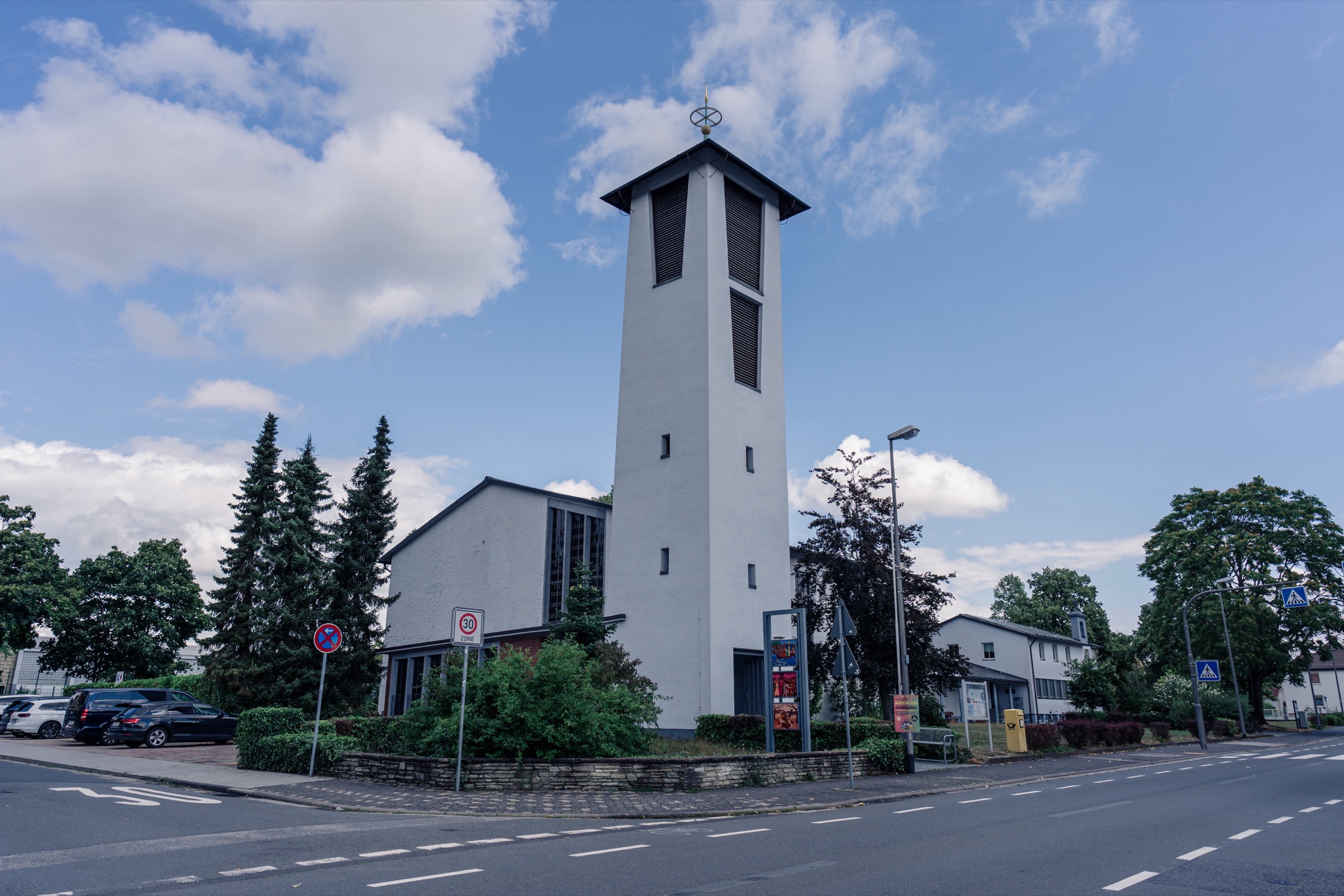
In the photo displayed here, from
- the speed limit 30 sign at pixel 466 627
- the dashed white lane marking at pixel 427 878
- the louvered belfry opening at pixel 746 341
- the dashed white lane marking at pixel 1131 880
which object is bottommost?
the dashed white lane marking at pixel 1131 880

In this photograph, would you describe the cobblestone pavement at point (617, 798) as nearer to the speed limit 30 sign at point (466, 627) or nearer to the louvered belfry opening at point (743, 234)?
the speed limit 30 sign at point (466, 627)

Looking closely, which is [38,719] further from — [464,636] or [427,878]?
[427,878]

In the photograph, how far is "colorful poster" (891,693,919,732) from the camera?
794 inches

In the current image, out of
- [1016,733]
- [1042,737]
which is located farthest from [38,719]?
[1042,737]

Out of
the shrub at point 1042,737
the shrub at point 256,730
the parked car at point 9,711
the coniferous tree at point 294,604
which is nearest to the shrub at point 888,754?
the shrub at point 1042,737

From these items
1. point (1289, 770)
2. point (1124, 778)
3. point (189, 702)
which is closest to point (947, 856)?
point (1124, 778)

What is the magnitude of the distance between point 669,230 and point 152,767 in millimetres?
23009

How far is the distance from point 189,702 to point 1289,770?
33.1 metres

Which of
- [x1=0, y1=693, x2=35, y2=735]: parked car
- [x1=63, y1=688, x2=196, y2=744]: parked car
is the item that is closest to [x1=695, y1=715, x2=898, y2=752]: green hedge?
[x1=63, y1=688, x2=196, y2=744]: parked car

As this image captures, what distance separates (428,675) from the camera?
1748 centimetres

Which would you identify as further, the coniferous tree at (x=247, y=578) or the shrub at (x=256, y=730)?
the coniferous tree at (x=247, y=578)

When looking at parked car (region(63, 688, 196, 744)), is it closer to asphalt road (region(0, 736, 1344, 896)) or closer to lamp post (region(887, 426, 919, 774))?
asphalt road (region(0, 736, 1344, 896))

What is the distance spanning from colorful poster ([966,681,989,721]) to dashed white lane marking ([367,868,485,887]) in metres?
20.9

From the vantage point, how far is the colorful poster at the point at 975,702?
84.6 ft
